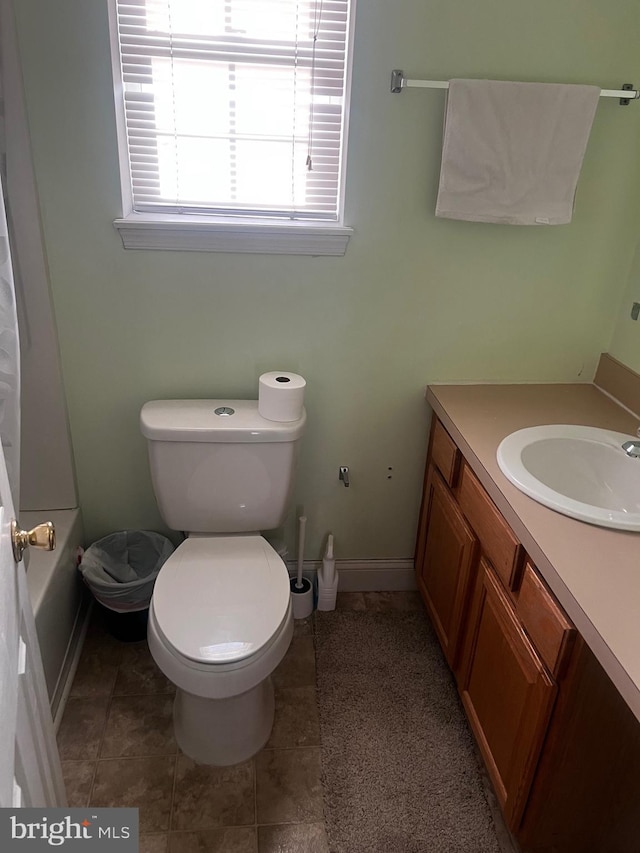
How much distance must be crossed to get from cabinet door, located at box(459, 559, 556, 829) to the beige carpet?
0.16m

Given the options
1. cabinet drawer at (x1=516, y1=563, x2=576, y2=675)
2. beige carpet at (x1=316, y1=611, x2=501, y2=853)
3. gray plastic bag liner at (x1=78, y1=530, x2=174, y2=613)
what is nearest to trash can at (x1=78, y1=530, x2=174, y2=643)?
gray plastic bag liner at (x1=78, y1=530, x2=174, y2=613)

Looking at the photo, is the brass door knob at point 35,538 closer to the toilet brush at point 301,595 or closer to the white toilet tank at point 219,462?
the white toilet tank at point 219,462

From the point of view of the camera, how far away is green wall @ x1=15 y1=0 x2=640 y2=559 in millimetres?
1589

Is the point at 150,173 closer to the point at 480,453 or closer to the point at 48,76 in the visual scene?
the point at 48,76

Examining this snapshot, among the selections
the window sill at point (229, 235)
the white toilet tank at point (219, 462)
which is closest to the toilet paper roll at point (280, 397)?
the white toilet tank at point (219, 462)

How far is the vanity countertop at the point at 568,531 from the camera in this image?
1.05 m

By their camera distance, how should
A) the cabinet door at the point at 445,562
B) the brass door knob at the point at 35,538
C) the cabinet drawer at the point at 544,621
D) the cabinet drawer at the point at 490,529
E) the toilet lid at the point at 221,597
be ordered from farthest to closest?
the cabinet door at the point at 445,562
the toilet lid at the point at 221,597
the cabinet drawer at the point at 490,529
the cabinet drawer at the point at 544,621
the brass door knob at the point at 35,538

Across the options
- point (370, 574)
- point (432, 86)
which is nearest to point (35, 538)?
point (432, 86)

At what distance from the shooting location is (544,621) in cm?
124

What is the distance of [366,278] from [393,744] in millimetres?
1310

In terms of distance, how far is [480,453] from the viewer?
1.59 m

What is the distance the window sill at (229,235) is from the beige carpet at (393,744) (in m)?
1.23

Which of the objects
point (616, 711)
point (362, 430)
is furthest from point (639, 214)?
point (616, 711)

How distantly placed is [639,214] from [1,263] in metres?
1.68
